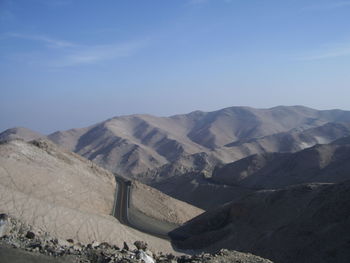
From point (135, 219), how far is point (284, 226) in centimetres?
1780

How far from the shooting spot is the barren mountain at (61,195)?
27320 mm

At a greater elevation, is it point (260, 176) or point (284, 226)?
point (284, 226)

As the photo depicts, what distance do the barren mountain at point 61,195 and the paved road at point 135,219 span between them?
97cm

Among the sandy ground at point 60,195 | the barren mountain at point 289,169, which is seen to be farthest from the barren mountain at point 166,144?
the sandy ground at point 60,195

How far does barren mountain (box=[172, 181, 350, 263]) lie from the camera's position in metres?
23.7

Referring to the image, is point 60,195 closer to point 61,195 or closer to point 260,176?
point 61,195

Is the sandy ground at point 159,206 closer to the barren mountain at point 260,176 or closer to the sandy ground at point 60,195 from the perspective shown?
the sandy ground at point 60,195

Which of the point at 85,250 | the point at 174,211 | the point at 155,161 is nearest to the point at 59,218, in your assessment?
the point at 85,250

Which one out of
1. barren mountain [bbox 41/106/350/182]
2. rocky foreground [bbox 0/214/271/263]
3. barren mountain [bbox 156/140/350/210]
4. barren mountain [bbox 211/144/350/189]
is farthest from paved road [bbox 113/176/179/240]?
barren mountain [bbox 41/106/350/182]

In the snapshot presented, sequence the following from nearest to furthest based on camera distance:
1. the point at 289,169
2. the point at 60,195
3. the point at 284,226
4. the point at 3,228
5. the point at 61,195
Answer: the point at 3,228 < the point at 284,226 < the point at 60,195 < the point at 61,195 < the point at 289,169

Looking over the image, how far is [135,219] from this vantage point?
41.7 metres

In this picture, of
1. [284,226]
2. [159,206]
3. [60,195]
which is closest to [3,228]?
[284,226]

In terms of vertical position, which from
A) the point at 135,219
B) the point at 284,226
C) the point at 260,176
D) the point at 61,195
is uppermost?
the point at 61,195

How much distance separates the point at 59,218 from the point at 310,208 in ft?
56.1
